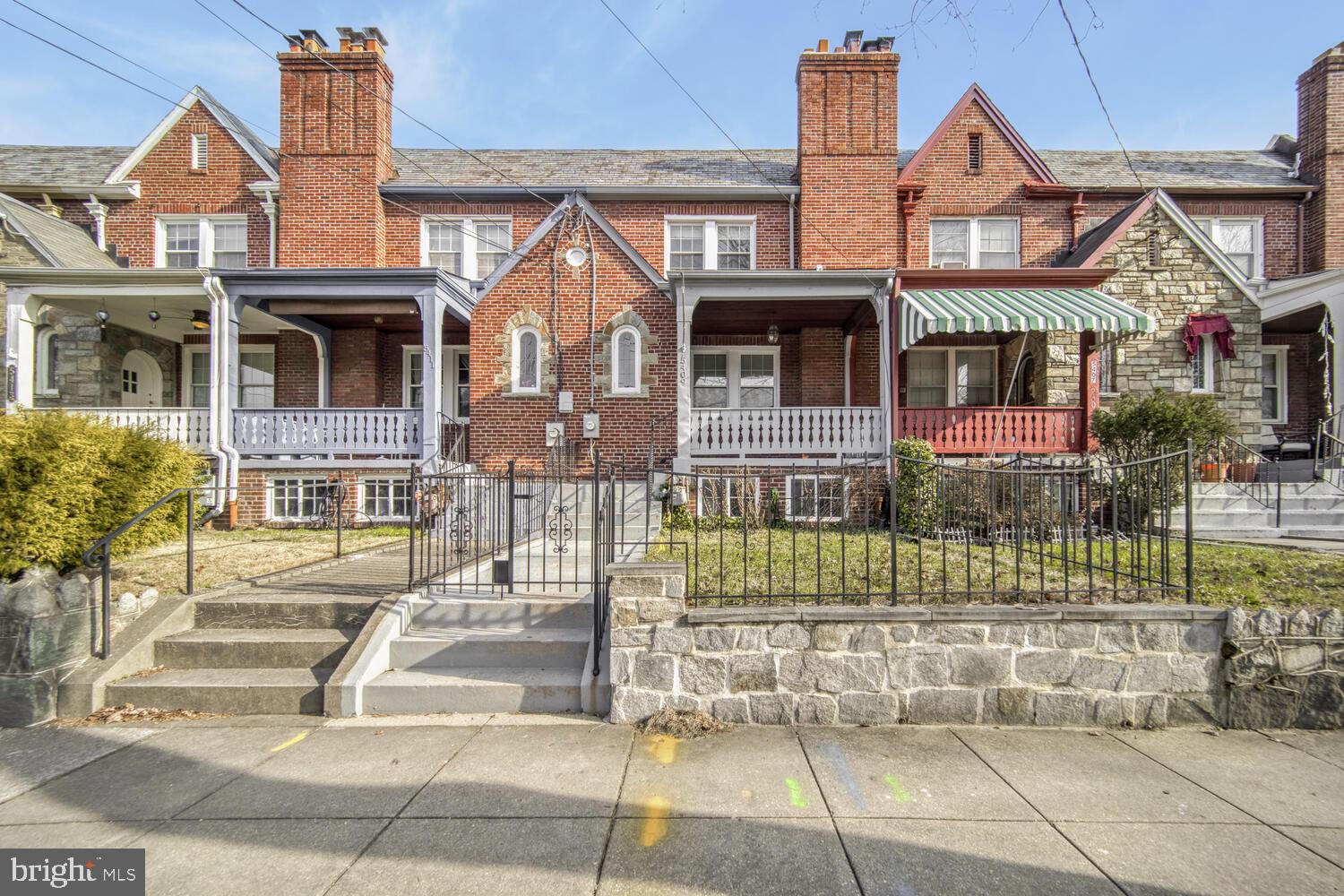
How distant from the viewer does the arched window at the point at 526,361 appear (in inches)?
465

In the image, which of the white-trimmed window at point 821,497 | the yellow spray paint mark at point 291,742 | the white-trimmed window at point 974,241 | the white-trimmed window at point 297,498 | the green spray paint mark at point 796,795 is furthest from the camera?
the white-trimmed window at point 974,241

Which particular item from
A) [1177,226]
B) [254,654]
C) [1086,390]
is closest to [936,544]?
[1086,390]

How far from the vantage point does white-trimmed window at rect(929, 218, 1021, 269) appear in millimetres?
14312

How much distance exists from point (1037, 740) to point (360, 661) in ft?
16.9

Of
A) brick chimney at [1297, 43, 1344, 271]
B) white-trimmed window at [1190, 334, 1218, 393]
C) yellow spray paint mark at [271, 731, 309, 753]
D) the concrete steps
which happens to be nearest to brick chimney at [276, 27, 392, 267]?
the concrete steps

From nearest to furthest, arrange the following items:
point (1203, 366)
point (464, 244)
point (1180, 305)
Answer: point (1180, 305)
point (1203, 366)
point (464, 244)

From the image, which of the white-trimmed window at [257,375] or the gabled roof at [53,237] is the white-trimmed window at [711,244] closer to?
the white-trimmed window at [257,375]

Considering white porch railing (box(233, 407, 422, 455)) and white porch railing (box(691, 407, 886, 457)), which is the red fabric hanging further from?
white porch railing (box(233, 407, 422, 455))

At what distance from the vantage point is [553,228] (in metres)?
11.9

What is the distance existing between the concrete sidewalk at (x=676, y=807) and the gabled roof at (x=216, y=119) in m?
13.9

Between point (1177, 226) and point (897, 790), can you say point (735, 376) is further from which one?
point (897, 790)

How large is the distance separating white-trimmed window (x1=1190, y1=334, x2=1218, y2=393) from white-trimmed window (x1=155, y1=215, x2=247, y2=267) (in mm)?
21131

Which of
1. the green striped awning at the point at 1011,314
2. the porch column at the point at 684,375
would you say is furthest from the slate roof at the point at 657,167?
the green striped awning at the point at 1011,314

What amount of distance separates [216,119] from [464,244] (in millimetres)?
6651
